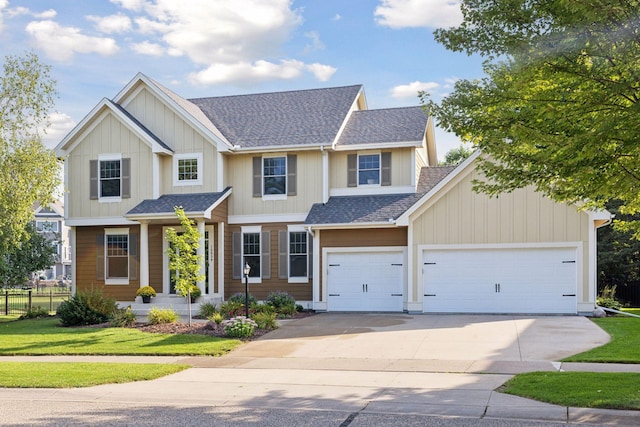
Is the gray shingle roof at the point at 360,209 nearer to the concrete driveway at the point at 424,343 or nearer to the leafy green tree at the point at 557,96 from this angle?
the concrete driveway at the point at 424,343

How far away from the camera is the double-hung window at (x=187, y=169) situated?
78.8 ft

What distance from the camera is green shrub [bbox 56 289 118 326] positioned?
19.6 m

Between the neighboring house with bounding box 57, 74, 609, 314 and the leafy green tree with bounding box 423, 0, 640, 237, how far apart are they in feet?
33.0

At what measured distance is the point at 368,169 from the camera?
23.7m

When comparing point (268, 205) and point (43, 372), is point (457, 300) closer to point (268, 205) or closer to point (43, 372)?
point (268, 205)

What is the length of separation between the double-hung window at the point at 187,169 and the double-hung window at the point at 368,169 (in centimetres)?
603

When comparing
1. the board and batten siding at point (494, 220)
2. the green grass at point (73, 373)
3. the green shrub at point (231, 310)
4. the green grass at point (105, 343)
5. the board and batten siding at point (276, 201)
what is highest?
the board and batten siding at point (276, 201)

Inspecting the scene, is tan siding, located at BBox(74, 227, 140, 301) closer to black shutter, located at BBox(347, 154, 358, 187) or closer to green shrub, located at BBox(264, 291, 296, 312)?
green shrub, located at BBox(264, 291, 296, 312)

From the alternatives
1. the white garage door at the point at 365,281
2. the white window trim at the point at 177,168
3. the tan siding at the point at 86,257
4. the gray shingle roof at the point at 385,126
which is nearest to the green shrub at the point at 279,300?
the white garage door at the point at 365,281

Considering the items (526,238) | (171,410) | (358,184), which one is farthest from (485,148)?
(358,184)

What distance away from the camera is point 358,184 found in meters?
23.6

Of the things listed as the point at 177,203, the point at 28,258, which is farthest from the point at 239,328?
the point at 28,258

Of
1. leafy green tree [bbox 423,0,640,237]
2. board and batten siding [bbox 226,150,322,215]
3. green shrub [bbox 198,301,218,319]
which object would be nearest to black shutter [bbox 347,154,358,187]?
board and batten siding [bbox 226,150,322,215]

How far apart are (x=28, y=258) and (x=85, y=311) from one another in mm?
12378
